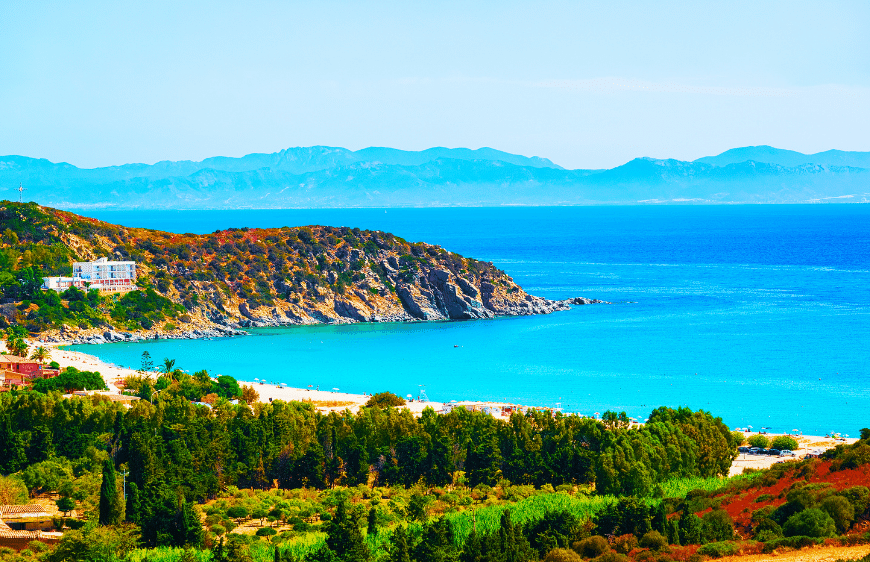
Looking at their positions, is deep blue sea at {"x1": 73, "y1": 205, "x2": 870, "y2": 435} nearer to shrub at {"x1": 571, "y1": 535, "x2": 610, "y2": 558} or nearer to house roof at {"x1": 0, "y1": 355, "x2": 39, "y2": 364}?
house roof at {"x1": 0, "y1": 355, "x2": 39, "y2": 364}

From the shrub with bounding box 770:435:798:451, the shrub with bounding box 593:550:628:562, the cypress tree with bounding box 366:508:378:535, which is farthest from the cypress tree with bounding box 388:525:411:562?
the shrub with bounding box 770:435:798:451

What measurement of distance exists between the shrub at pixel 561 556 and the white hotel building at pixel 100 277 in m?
86.4

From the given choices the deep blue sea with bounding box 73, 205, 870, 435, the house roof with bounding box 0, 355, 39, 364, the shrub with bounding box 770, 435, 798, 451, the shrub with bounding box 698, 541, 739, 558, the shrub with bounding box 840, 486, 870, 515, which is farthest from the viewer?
the house roof with bounding box 0, 355, 39, 364

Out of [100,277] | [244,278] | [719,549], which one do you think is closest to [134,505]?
[719,549]

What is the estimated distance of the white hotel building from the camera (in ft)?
354

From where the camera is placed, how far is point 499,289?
12812 centimetres

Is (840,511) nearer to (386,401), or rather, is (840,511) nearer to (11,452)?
(386,401)

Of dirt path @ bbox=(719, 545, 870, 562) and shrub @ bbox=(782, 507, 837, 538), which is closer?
dirt path @ bbox=(719, 545, 870, 562)

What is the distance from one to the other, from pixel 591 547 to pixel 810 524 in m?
8.35

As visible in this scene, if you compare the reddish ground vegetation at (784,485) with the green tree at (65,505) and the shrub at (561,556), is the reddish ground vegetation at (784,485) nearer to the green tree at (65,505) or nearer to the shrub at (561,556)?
the shrub at (561,556)

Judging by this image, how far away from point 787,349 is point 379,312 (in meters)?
51.2

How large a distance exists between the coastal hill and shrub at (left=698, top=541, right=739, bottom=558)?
81866 millimetres

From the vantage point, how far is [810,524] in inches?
1395

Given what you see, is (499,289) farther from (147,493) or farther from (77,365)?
(147,493)
